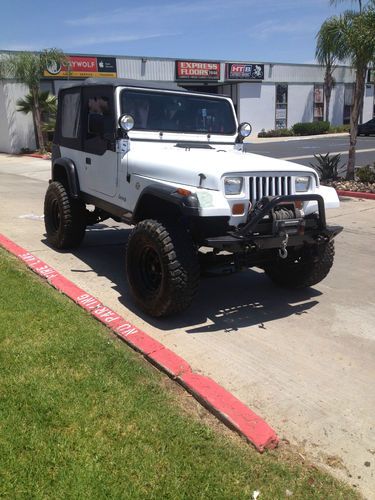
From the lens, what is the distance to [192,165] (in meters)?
4.12

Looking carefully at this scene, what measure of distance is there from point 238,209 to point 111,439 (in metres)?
2.06

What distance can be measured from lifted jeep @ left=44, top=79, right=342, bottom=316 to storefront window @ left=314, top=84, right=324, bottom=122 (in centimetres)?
3747

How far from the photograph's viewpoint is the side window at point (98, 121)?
5.09 metres

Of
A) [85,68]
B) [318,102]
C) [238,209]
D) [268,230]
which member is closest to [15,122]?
[85,68]

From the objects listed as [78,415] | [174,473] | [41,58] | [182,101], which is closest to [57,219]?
[182,101]

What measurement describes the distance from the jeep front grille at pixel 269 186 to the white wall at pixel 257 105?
33.2 metres

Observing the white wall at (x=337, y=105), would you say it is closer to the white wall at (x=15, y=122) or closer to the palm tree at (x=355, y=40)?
the white wall at (x=15, y=122)

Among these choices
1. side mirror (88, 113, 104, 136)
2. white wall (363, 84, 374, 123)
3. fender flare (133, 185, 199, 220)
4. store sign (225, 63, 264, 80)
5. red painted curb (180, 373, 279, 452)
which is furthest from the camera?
white wall (363, 84, 374, 123)

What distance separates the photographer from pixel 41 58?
25250 mm

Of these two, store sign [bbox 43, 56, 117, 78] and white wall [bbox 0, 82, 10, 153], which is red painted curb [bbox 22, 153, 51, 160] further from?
store sign [bbox 43, 56, 117, 78]

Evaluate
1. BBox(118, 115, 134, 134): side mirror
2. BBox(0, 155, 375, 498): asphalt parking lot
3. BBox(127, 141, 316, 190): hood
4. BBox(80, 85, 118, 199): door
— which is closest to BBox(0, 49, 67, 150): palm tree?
BBox(0, 155, 375, 498): asphalt parking lot

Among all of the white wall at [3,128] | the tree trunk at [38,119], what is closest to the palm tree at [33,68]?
the tree trunk at [38,119]

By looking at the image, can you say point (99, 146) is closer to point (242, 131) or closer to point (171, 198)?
point (242, 131)

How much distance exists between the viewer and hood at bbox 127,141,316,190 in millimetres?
→ 3955
